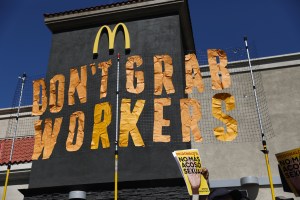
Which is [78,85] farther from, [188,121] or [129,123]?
[188,121]

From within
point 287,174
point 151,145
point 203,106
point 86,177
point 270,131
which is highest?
point 203,106

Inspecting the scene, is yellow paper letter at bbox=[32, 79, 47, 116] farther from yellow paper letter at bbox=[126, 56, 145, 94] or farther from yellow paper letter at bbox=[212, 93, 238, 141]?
yellow paper letter at bbox=[212, 93, 238, 141]

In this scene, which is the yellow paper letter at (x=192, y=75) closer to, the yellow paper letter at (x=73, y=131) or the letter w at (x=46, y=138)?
the yellow paper letter at (x=73, y=131)

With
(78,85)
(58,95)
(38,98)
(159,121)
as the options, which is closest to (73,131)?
(58,95)

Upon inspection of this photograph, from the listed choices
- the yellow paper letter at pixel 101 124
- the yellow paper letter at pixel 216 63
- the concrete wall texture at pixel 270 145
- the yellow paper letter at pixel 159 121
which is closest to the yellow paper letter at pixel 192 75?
the yellow paper letter at pixel 216 63

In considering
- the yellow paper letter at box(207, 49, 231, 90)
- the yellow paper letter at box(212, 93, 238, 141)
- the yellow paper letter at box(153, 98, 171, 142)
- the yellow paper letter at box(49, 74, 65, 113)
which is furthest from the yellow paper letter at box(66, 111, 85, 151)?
the yellow paper letter at box(207, 49, 231, 90)

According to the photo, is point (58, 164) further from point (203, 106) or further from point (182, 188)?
point (203, 106)

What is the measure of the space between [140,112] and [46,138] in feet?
11.6

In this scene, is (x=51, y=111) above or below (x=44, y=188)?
above

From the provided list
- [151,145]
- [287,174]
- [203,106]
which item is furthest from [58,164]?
[287,174]

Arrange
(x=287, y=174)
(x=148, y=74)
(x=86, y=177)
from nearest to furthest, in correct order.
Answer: (x=287, y=174)
(x=86, y=177)
(x=148, y=74)

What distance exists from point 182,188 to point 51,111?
5780mm

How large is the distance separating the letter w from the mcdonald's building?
39 millimetres

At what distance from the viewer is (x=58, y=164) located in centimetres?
1220
